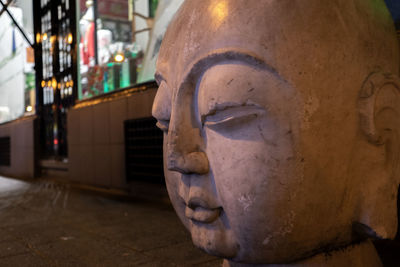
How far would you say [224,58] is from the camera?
132 centimetres

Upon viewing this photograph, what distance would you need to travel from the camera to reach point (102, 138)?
6.79 m

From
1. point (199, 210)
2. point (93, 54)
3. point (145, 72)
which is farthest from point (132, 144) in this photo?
point (199, 210)

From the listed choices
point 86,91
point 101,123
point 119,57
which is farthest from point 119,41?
point 86,91

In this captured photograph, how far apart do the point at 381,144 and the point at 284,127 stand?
487 millimetres

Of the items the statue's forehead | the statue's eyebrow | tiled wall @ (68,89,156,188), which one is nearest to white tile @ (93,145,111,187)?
tiled wall @ (68,89,156,188)

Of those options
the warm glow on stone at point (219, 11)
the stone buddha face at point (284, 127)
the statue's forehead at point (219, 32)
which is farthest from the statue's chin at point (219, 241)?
the warm glow on stone at point (219, 11)

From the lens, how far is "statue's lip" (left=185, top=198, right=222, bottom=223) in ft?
4.58

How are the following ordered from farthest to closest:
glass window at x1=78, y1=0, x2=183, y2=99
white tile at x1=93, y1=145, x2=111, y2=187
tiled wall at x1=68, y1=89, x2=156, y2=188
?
white tile at x1=93, y1=145, x2=111, y2=187, tiled wall at x1=68, y1=89, x2=156, y2=188, glass window at x1=78, y1=0, x2=183, y2=99

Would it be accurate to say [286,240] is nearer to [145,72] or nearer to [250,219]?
[250,219]

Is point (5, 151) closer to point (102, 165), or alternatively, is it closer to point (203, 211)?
point (102, 165)

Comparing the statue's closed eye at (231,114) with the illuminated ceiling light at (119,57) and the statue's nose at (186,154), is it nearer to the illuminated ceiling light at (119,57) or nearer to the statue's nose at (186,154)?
the statue's nose at (186,154)

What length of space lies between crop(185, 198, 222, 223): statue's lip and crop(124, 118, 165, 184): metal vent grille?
3.80 meters

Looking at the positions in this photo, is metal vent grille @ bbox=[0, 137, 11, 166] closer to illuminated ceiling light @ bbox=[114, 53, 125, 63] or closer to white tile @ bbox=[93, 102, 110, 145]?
white tile @ bbox=[93, 102, 110, 145]

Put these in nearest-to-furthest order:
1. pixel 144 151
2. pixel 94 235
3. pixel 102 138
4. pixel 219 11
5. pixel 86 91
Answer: pixel 219 11 → pixel 94 235 → pixel 144 151 → pixel 102 138 → pixel 86 91
